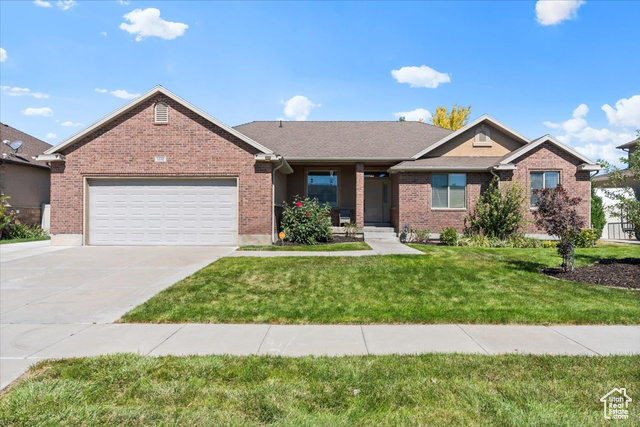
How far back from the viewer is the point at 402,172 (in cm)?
1612

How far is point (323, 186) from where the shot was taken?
18.5m

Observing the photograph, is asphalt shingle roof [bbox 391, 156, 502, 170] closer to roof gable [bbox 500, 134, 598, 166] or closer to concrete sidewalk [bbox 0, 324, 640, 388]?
roof gable [bbox 500, 134, 598, 166]

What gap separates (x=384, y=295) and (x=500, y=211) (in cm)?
1039

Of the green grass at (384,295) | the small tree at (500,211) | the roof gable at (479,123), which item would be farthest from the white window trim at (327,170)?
the green grass at (384,295)

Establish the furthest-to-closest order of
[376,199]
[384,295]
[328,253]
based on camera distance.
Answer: [376,199], [328,253], [384,295]

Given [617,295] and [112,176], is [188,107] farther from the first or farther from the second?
[617,295]

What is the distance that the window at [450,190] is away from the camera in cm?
1609

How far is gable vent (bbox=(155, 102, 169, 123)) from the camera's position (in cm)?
1387

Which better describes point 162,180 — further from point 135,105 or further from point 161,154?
point 135,105

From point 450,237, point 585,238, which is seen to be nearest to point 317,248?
point 450,237

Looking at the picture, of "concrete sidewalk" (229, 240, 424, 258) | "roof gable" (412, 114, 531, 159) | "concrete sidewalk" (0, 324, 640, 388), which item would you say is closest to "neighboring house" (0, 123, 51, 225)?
"concrete sidewalk" (229, 240, 424, 258)

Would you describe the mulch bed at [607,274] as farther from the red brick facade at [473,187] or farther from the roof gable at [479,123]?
the roof gable at [479,123]

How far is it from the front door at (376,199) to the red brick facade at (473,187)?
2377 mm

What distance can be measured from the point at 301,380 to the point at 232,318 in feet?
8.25
